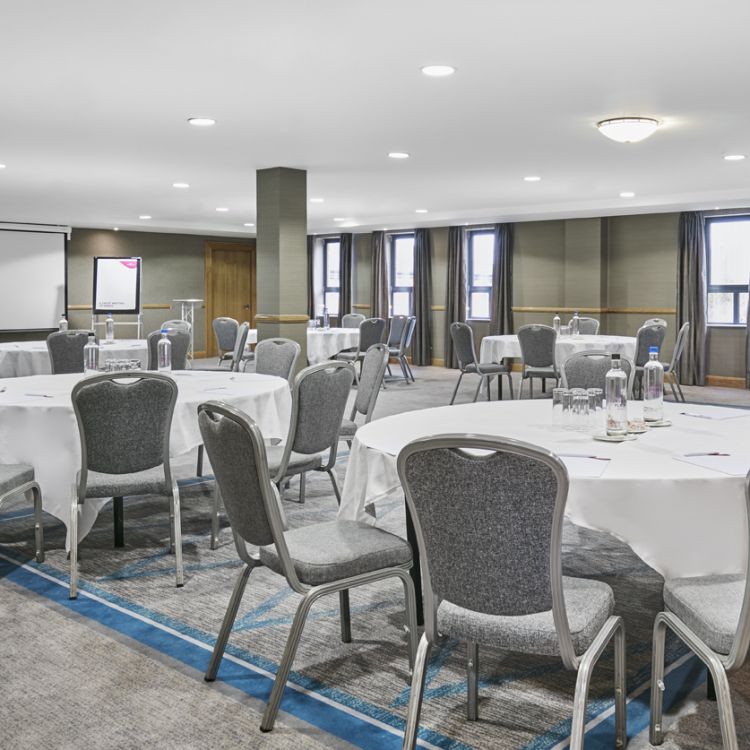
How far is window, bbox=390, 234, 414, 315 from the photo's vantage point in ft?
49.8

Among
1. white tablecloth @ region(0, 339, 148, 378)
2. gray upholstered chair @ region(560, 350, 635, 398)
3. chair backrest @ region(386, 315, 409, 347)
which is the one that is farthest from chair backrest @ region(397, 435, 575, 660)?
chair backrest @ region(386, 315, 409, 347)

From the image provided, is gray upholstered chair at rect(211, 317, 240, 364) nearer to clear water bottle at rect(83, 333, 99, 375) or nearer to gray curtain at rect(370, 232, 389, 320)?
gray curtain at rect(370, 232, 389, 320)

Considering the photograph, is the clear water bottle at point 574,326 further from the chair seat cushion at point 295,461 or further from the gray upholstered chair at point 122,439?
the gray upholstered chair at point 122,439

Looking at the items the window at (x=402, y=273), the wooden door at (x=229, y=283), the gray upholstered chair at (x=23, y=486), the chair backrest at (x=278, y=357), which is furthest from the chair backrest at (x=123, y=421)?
the wooden door at (x=229, y=283)

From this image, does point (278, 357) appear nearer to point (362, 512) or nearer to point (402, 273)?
point (362, 512)

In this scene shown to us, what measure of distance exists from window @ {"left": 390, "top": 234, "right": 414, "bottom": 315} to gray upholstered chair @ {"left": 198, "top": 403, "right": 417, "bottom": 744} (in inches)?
495

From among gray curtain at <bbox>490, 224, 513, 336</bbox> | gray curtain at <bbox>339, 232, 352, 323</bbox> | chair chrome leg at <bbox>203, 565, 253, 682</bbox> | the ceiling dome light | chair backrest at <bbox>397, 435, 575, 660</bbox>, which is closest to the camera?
chair backrest at <bbox>397, 435, 575, 660</bbox>

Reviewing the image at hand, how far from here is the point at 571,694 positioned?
8.53 ft

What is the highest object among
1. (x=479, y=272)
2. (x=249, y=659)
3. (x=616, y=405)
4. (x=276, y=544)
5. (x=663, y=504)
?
(x=479, y=272)

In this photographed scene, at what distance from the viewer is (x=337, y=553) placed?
254 cm

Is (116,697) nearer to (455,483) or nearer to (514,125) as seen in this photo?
(455,483)

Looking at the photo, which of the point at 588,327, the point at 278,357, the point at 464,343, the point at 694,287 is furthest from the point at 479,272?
the point at 278,357

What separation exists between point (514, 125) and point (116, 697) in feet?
17.0

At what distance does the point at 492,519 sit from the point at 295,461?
2.12 meters
